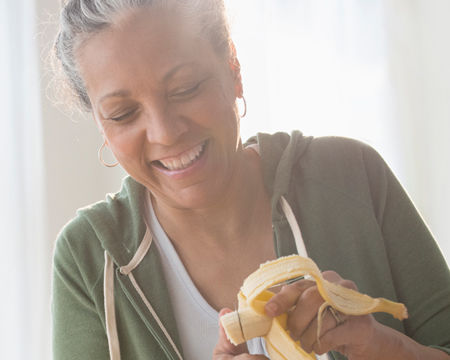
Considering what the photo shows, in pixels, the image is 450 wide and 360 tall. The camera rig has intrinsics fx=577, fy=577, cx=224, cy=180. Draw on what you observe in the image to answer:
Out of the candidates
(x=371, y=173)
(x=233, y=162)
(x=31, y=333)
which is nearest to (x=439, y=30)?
(x=371, y=173)

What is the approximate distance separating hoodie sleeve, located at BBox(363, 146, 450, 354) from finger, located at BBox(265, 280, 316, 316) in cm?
43

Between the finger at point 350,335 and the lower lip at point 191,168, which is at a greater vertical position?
the lower lip at point 191,168

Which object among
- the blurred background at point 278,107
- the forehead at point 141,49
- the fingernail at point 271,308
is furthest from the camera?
the blurred background at point 278,107

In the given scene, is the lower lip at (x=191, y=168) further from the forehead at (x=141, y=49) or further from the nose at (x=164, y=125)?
the forehead at (x=141, y=49)

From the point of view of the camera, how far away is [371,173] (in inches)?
52.5

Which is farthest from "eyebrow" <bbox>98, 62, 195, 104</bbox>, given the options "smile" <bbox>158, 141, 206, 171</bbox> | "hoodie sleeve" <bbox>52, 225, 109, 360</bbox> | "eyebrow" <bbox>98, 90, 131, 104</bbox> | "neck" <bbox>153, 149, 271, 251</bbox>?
"hoodie sleeve" <bbox>52, 225, 109, 360</bbox>

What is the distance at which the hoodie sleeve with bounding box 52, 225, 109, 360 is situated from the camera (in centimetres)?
130

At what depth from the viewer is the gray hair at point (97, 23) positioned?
43.0 inches

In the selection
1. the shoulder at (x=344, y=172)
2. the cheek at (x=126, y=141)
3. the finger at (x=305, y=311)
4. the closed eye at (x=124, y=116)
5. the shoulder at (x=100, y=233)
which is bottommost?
the finger at (x=305, y=311)

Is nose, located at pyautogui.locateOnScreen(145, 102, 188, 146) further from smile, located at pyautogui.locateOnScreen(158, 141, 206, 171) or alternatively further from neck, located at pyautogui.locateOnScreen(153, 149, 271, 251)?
neck, located at pyautogui.locateOnScreen(153, 149, 271, 251)

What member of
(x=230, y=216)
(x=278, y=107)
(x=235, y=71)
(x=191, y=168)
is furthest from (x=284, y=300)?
(x=278, y=107)

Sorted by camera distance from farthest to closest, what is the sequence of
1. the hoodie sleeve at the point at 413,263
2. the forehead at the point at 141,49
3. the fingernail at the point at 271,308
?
1. the hoodie sleeve at the point at 413,263
2. the forehead at the point at 141,49
3. the fingernail at the point at 271,308

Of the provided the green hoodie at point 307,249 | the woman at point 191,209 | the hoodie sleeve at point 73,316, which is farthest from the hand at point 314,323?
the hoodie sleeve at point 73,316

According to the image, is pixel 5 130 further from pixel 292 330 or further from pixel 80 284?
pixel 292 330
